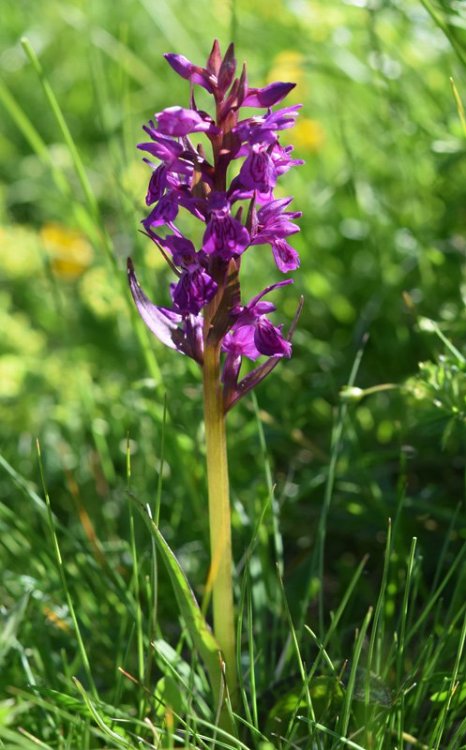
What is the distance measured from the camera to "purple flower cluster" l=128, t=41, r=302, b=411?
4.41ft

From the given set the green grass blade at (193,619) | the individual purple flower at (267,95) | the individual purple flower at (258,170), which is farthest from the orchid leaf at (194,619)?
the individual purple flower at (267,95)

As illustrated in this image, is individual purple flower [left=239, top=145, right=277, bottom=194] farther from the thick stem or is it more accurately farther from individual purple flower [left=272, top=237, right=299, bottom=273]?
the thick stem

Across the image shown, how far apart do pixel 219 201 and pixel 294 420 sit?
1.14m

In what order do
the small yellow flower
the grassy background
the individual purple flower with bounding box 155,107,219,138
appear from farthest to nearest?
the small yellow flower → the grassy background → the individual purple flower with bounding box 155,107,219,138

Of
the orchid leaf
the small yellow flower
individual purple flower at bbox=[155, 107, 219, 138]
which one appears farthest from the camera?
the small yellow flower

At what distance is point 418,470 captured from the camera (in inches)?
94.6

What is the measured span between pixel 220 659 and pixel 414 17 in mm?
1952

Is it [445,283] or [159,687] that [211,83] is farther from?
[445,283]

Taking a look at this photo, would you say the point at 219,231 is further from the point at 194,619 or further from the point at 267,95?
the point at 194,619

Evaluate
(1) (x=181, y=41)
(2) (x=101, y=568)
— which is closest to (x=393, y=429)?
(2) (x=101, y=568)

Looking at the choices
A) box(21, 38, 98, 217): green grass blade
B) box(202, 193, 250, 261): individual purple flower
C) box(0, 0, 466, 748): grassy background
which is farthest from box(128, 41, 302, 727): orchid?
box(21, 38, 98, 217): green grass blade

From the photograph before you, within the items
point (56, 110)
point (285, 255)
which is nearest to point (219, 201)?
point (285, 255)

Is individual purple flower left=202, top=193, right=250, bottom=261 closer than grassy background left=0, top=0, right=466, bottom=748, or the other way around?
individual purple flower left=202, top=193, right=250, bottom=261

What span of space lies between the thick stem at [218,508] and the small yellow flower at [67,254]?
8.07 feet
